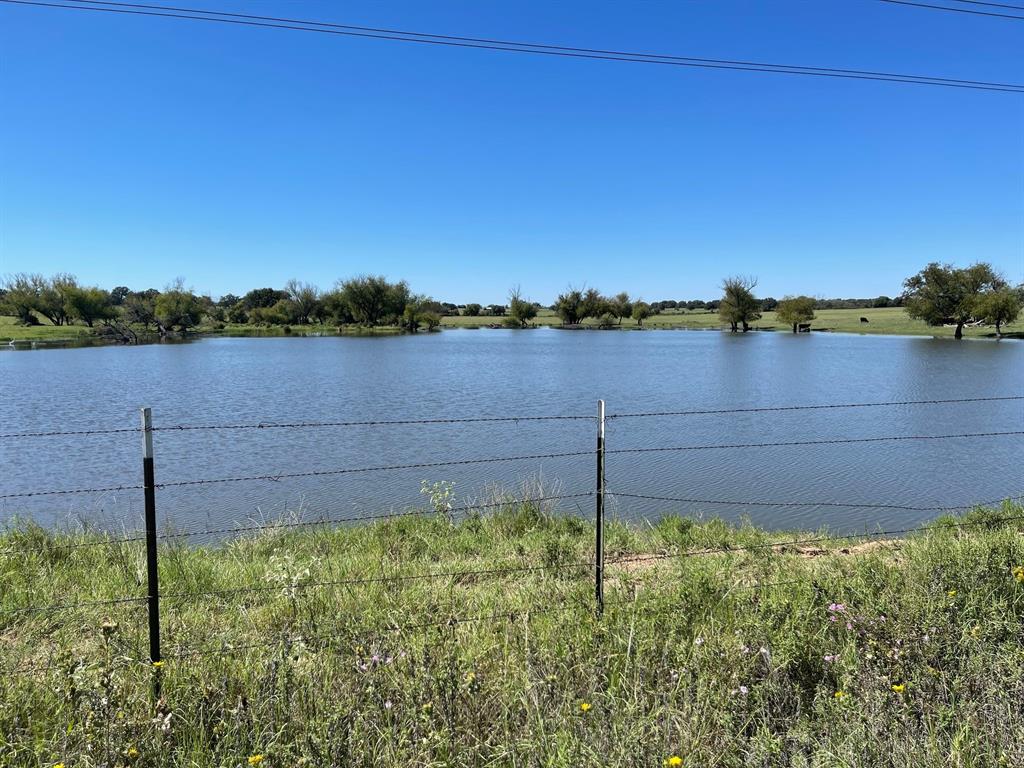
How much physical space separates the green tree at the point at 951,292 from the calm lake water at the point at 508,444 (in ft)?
111

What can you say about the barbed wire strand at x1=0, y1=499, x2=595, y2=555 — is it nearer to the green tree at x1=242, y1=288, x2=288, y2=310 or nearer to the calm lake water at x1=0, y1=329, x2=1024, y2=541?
the calm lake water at x1=0, y1=329, x2=1024, y2=541

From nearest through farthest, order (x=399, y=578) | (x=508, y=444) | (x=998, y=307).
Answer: (x=399, y=578) → (x=508, y=444) → (x=998, y=307)

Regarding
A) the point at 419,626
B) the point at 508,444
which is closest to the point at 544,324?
the point at 508,444

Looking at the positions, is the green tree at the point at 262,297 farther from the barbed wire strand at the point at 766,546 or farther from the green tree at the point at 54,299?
the barbed wire strand at the point at 766,546

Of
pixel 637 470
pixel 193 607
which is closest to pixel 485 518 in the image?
pixel 193 607

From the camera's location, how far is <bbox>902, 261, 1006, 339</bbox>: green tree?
196 feet

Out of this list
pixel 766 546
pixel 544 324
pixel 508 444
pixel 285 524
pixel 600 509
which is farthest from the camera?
pixel 544 324

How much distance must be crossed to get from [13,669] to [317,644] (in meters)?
1.65

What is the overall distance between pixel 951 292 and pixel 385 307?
253 feet

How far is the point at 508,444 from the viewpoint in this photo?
1438 centimetres

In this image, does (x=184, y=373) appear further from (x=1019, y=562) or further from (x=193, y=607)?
(x=1019, y=562)

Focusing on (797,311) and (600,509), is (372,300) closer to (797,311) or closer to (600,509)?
(797,311)

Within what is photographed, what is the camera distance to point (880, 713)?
2770mm

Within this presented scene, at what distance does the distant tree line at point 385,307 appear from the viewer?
60375 mm
